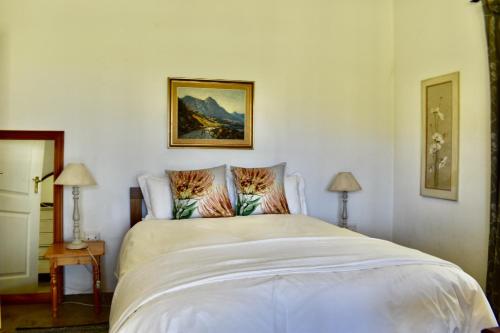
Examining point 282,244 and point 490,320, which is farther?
point 282,244

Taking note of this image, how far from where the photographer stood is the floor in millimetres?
3072

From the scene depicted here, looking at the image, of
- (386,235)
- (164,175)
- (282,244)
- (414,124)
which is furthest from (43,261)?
(414,124)

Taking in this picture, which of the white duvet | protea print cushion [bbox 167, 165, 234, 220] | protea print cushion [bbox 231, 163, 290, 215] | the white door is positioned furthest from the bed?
the white door

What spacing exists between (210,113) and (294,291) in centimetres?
246

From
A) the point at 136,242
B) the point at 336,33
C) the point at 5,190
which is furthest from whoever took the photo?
the point at 336,33

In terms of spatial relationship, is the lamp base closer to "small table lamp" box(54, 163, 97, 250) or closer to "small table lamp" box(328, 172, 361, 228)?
"small table lamp" box(54, 163, 97, 250)

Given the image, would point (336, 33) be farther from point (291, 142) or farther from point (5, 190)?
point (5, 190)

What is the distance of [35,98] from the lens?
3512 millimetres

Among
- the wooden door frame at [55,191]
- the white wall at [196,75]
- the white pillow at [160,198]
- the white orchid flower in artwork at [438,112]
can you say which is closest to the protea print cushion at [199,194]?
the white pillow at [160,198]

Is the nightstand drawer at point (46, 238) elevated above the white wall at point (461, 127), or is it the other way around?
the white wall at point (461, 127)

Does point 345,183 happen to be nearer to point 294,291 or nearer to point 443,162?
point 443,162

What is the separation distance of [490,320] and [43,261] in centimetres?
333

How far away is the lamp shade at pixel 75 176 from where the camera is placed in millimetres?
3236

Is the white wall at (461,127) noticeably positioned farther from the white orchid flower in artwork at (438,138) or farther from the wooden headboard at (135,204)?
the wooden headboard at (135,204)
